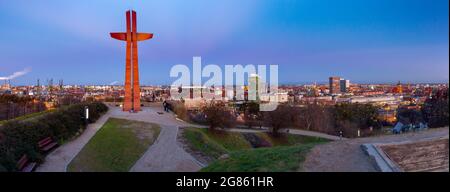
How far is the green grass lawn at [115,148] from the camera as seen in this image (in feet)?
33.9

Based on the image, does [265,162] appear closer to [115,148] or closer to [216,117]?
[115,148]

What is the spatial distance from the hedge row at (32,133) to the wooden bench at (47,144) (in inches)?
5.3

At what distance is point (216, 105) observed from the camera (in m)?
21.3

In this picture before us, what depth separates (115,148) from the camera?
12.3m

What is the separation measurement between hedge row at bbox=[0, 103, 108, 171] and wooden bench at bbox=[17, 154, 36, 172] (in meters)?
0.11

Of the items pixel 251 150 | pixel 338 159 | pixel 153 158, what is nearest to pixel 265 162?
pixel 338 159

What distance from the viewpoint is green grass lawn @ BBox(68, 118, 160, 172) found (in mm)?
10320

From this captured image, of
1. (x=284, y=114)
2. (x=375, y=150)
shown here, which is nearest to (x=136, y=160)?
(x=375, y=150)

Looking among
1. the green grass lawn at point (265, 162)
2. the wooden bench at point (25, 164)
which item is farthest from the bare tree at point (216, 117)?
the wooden bench at point (25, 164)

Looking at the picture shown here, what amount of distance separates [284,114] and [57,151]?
51.4ft

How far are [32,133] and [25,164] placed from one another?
1767 millimetres
